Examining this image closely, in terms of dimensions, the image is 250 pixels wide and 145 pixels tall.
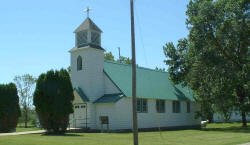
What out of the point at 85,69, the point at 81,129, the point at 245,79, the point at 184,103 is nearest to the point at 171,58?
the point at 184,103

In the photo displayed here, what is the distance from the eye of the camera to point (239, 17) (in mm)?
32719

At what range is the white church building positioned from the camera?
30062 mm

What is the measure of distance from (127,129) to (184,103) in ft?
34.7

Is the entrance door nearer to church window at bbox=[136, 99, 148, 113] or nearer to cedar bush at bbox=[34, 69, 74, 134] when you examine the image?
church window at bbox=[136, 99, 148, 113]

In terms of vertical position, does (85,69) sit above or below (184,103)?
above

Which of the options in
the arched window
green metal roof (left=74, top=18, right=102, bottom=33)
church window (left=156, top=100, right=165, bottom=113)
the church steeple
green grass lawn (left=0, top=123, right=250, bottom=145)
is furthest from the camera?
church window (left=156, top=100, right=165, bottom=113)

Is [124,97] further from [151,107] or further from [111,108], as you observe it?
[151,107]

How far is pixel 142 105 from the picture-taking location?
3212 centimetres

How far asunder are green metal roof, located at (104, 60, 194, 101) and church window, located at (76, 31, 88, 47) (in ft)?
10.0

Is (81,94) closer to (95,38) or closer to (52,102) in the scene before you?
(95,38)

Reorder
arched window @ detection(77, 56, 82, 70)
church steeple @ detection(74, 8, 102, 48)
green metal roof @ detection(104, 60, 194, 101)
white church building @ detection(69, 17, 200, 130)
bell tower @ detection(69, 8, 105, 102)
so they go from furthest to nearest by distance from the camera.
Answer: arched window @ detection(77, 56, 82, 70) → church steeple @ detection(74, 8, 102, 48) → green metal roof @ detection(104, 60, 194, 101) → bell tower @ detection(69, 8, 105, 102) → white church building @ detection(69, 17, 200, 130)

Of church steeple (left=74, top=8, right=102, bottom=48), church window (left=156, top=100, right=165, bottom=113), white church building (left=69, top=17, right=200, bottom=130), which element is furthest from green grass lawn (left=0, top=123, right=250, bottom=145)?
church steeple (left=74, top=8, right=102, bottom=48)

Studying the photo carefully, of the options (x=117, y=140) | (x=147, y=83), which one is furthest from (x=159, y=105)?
(x=117, y=140)

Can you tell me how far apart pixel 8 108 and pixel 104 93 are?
9096 millimetres
